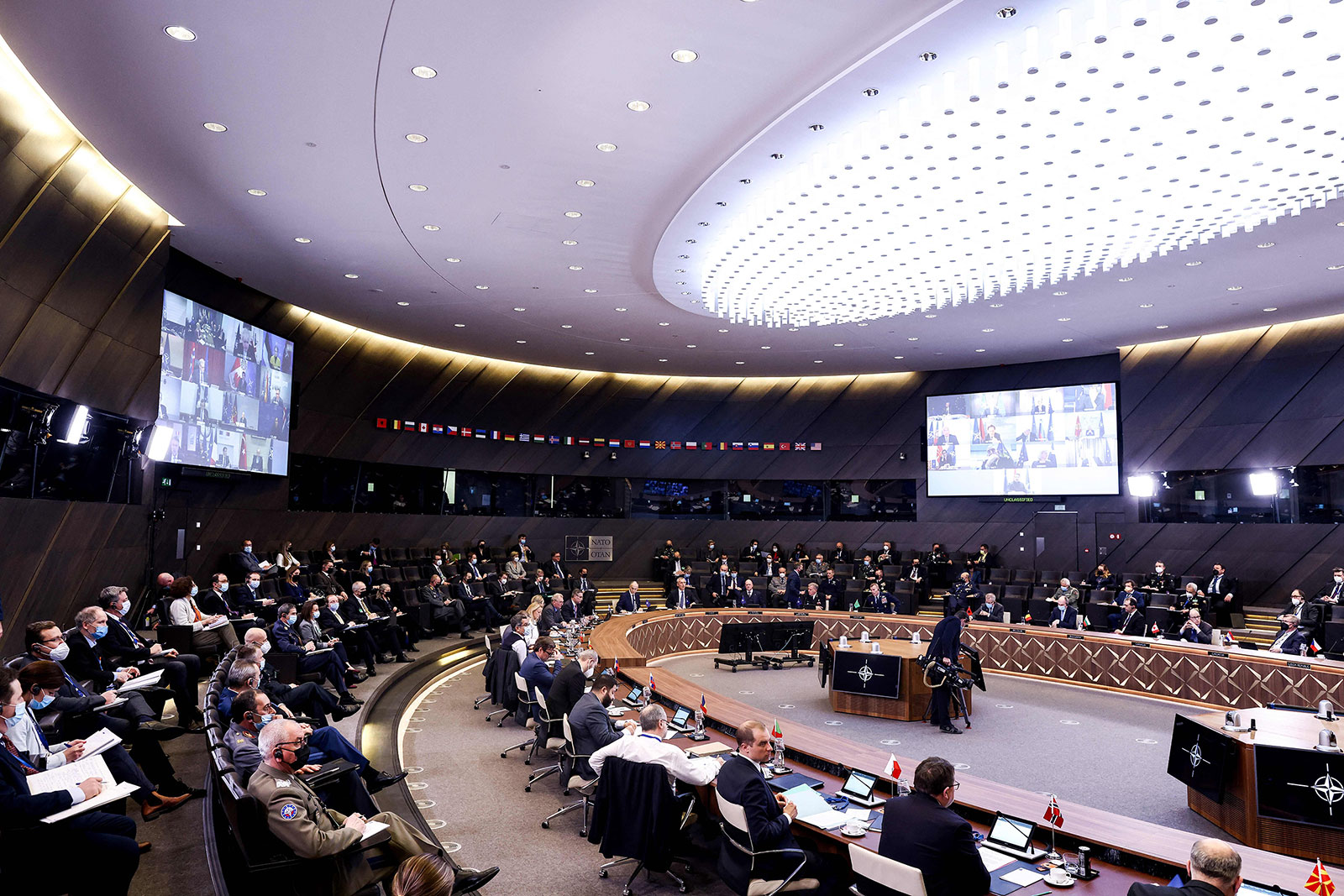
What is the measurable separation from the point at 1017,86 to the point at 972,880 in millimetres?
5347

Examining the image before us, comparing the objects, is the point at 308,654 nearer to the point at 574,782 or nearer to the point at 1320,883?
the point at 574,782

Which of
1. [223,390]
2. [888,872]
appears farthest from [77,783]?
[223,390]

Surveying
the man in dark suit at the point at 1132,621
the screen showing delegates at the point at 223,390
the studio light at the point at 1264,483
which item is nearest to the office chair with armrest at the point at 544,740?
the screen showing delegates at the point at 223,390

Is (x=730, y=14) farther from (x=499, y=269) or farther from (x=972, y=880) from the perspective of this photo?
(x=499, y=269)

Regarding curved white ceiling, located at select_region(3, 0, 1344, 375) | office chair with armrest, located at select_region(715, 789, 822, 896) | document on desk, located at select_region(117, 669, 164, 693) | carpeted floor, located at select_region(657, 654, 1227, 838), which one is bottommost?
carpeted floor, located at select_region(657, 654, 1227, 838)

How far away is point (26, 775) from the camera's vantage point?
3725mm

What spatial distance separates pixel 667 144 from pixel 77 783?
616 centimetres

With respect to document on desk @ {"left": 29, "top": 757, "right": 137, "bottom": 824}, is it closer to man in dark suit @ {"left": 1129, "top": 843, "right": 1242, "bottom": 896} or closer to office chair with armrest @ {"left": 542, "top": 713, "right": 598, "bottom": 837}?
office chair with armrest @ {"left": 542, "top": 713, "right": 598, "bottom": 837}

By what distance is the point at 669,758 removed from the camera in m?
4.61

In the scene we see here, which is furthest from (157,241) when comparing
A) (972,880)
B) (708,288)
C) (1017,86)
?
(972,880)

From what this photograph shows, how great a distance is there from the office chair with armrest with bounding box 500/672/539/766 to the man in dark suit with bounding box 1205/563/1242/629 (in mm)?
12128

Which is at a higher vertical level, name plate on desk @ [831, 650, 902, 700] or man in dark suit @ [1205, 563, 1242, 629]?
man in dark suit @ [1205, 563, 1242, 629]

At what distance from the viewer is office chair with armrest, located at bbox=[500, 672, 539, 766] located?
7.21 metres

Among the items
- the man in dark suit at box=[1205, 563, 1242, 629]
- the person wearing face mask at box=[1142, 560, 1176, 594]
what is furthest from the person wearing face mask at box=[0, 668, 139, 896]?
the person wearing face mask at box=[1142, 560, 1176, 594]
